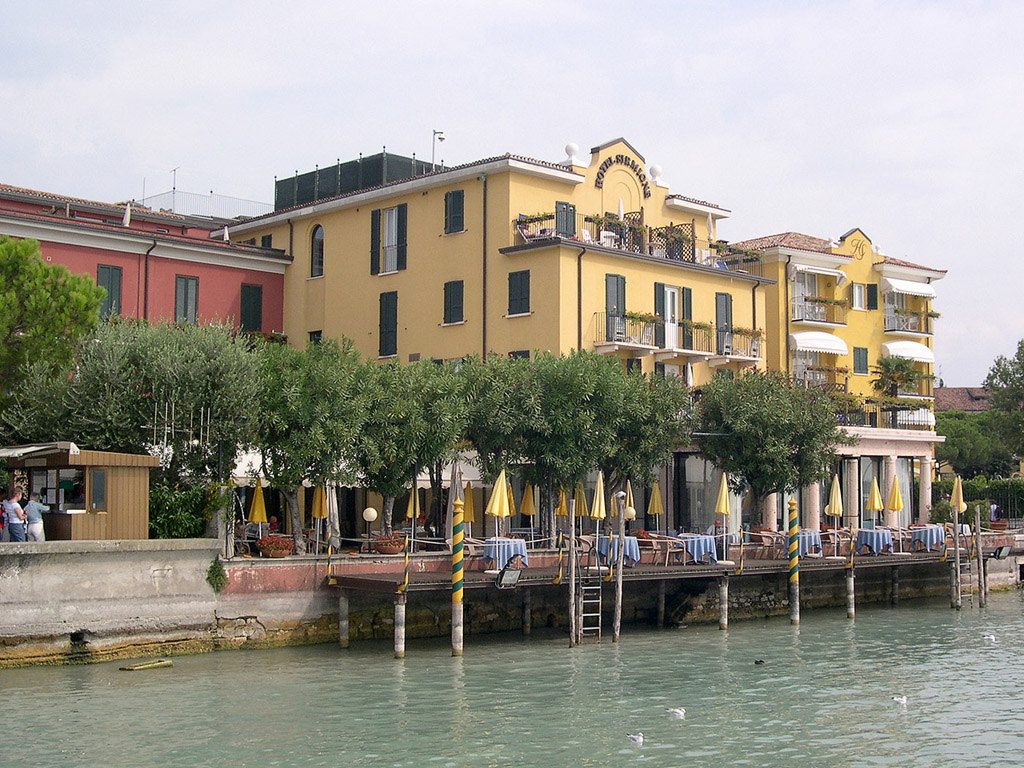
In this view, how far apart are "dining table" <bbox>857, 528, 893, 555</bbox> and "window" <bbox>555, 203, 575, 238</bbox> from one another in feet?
46.8

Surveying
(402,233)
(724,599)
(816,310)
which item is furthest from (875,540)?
(402,233)

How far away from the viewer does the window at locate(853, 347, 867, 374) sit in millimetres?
58625

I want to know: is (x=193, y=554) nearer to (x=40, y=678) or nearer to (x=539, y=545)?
(x=40, y=678)

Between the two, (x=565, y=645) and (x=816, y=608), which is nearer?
(x=565, y=645)

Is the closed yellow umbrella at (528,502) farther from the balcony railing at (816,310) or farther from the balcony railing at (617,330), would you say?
the balcony railing at (816,310)

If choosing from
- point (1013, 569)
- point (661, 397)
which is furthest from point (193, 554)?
point (1013, 569)

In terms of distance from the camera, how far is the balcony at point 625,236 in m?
44.1

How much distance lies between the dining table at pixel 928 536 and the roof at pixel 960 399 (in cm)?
5969

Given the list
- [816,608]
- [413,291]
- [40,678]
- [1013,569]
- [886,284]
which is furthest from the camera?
[886,284]

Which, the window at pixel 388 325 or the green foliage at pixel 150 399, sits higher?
the window at pixel 388 325

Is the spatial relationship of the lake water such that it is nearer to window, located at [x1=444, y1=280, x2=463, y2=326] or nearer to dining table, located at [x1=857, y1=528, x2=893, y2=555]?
dining table, located at [x1=857, y1=528, x2=893, y2=555]

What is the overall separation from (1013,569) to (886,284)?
46.4ft

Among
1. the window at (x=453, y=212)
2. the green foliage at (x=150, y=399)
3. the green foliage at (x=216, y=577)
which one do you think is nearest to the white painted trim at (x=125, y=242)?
the window at (x=453, y=212)

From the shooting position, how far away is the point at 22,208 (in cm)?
4772
